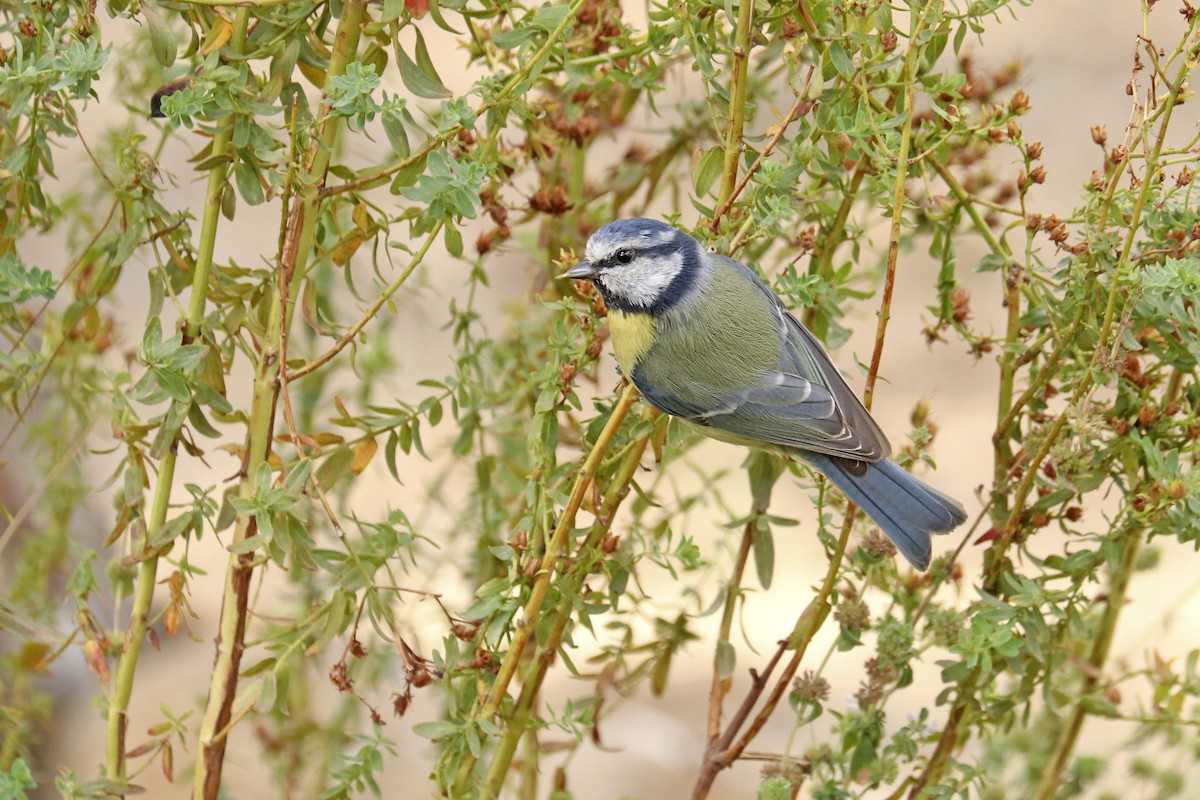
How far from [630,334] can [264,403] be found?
2.03ft

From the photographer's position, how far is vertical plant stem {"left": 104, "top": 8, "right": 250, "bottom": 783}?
4.64ft

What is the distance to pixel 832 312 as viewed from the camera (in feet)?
5.22

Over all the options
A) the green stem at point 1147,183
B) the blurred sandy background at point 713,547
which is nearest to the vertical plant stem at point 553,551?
the green stem at point 1147,183

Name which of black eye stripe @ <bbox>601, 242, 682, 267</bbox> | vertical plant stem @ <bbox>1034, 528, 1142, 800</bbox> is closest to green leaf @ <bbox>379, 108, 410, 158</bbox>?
black eye stripe @ <bbox>601, 242, 682, 267</bbox>

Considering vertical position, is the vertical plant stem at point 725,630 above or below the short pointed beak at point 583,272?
below

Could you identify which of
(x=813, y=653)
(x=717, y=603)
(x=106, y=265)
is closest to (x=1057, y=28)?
(x=813, y=653)

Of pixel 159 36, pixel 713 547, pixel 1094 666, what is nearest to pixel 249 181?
pixel 159 36

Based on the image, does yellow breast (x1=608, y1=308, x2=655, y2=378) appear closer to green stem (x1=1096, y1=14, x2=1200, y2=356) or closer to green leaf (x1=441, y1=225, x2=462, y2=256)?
green leaf (x1=441, y1=225, x2=462, y2=256)

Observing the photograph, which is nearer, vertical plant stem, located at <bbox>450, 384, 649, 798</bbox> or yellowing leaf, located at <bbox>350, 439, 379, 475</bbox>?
vertical plant stem, located at <bbox>450, 384, 649, 798</bbox>

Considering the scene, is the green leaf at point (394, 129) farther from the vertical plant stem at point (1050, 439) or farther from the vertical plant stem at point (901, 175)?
the vertical plant stem at point (1050, 439)

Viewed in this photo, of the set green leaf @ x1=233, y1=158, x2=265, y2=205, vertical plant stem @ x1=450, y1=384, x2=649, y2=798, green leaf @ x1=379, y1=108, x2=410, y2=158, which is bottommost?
vertical plant stem @ x1=450, y1=384, x2=649, y2=798

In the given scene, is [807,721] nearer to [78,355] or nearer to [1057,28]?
[78,355]

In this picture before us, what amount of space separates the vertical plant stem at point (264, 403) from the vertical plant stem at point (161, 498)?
82 mm

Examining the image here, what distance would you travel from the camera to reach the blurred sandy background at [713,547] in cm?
312
